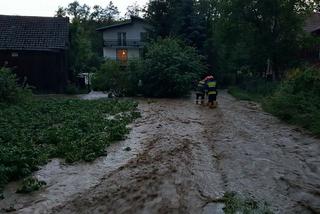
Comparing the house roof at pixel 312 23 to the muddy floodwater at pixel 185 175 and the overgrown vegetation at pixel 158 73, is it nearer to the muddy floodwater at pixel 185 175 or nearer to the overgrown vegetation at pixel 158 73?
the overgrown vegetation at pixel 158 73

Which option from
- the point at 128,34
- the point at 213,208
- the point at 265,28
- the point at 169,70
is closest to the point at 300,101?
the point at 213,208

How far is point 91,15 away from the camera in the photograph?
80188 millimetres

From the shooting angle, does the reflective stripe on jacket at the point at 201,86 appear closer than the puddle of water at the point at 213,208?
No

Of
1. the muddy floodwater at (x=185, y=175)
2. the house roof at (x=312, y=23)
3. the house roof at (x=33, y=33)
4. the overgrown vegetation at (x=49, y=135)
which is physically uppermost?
the house roof at (x=312, y=23)

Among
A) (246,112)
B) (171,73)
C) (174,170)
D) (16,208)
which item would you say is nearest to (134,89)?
(171,73)

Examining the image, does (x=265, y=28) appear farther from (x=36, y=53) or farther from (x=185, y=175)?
(x=185, y=175)

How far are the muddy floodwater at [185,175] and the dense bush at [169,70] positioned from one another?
470 inches

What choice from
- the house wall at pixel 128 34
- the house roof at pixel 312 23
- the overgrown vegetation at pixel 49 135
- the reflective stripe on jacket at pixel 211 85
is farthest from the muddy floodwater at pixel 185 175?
the house wall at pixel 128 34

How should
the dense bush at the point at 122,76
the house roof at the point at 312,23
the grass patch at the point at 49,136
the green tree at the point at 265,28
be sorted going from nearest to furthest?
1. the grass patch at the point at 49,136
2. the green tree at the point at 265,28
3. the dense bush at the point at 122,76
4. the house roof at the point at 312,23

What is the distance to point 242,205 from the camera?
670 cm

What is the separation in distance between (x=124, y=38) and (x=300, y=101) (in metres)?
42.3

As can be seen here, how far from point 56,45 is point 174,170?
22.4 m

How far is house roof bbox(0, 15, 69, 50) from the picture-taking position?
28.8m

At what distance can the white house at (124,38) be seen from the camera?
53969 millimetres
